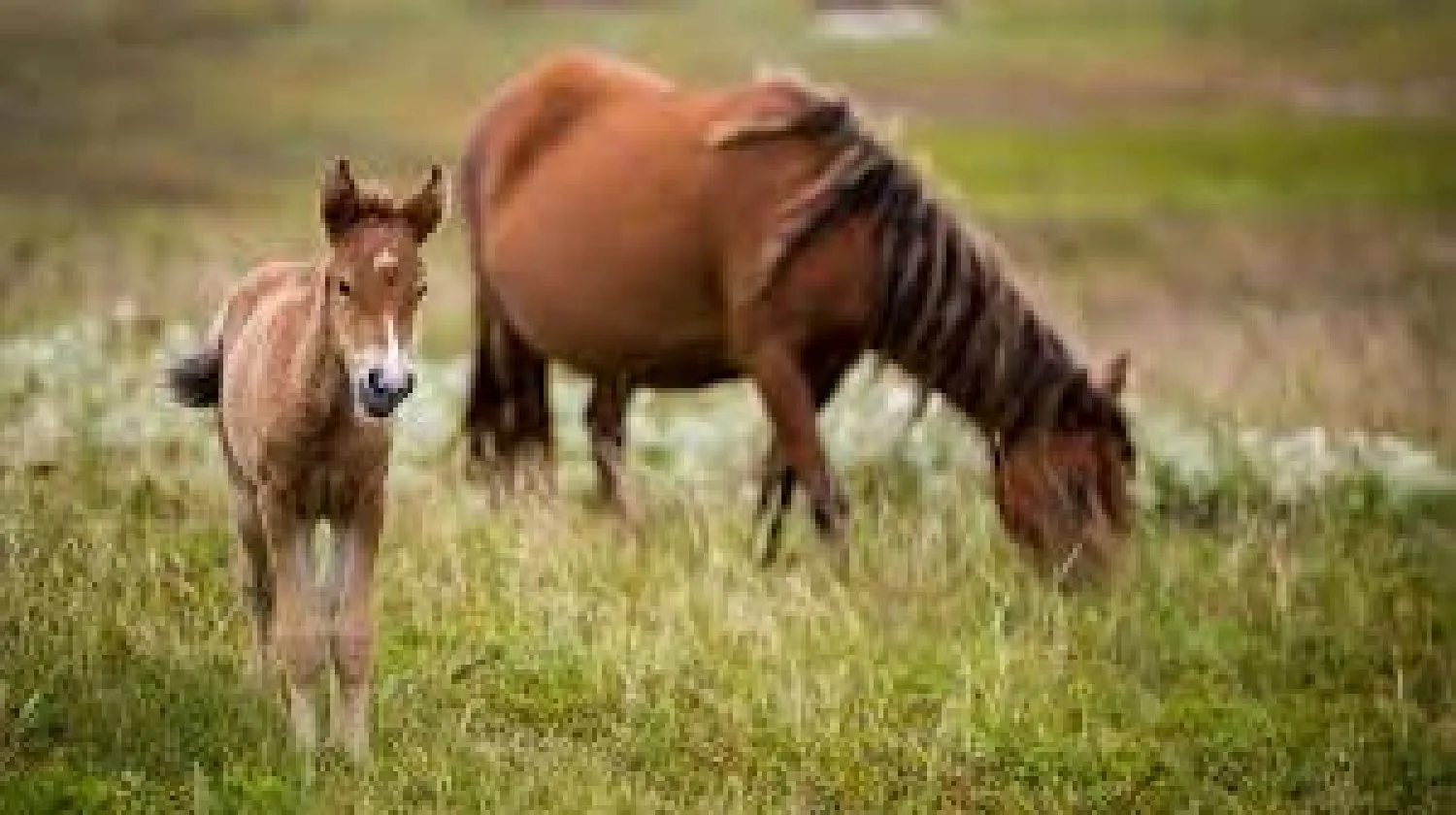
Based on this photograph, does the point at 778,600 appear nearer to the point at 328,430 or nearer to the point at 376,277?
the point at 328,430

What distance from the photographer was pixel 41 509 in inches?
286

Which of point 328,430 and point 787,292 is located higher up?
point 328,430

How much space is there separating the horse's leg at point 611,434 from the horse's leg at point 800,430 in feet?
3.45

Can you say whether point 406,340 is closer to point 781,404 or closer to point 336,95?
point 781,404

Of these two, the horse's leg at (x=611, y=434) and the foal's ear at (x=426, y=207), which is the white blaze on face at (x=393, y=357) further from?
the horse's leg at (x=611, y=434)

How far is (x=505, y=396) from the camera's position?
11195 millimetres

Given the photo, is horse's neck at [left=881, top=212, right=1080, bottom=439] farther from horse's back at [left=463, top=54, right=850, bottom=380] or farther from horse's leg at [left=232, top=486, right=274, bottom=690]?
horse's leg at [left=232, top=486, right=274, bottom=690]

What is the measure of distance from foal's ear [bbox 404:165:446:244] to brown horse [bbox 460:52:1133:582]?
3489mm

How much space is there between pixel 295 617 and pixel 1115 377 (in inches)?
161

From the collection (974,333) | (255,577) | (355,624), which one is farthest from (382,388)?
(974,333)

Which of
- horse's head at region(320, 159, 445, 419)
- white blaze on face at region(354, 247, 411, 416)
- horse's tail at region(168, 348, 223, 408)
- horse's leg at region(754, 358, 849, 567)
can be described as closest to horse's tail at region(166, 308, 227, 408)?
horse's tail at region(168, 348, 223, 408)

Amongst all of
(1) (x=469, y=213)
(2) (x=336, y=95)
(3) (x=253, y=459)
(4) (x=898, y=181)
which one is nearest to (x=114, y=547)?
Result: (3) (x=253, y=459)

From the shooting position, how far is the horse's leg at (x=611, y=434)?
10.2 m

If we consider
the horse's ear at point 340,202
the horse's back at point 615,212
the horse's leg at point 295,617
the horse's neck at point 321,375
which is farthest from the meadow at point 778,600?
the horse's ear at point 340,202
